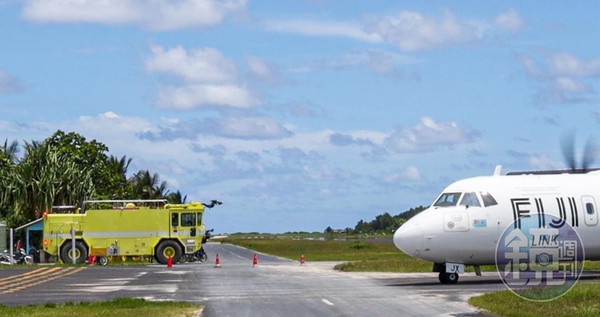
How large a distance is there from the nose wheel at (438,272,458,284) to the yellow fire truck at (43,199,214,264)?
26.4m

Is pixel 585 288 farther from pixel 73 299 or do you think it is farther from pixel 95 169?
pixel 95 169

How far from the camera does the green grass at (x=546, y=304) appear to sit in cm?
2219

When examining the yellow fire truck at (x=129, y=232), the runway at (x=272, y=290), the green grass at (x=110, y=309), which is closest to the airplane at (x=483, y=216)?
the runway at (x=272, y=290)

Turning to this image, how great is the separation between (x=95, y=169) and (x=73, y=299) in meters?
61.9

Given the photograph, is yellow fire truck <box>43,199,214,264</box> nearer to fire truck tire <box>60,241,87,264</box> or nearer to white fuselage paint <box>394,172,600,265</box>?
fire truck tire <box>60,241,87,264</box>

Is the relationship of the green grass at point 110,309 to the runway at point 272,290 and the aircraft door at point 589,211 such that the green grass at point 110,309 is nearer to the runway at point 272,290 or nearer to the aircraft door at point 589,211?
the runway at point 272,290

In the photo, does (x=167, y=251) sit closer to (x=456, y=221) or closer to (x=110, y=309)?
(x=456, y=221)

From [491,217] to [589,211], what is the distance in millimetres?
3471

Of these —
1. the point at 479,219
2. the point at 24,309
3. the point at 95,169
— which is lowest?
the point at 24,309

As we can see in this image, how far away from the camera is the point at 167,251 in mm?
58625

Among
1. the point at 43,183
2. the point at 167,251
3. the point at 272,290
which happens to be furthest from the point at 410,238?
the point at 43,183

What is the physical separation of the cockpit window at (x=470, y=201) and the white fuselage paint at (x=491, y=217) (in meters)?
0.16

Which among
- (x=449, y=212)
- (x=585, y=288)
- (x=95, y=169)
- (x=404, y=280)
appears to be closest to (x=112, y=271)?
(x=404, y=280)

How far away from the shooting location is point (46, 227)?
197 ft
